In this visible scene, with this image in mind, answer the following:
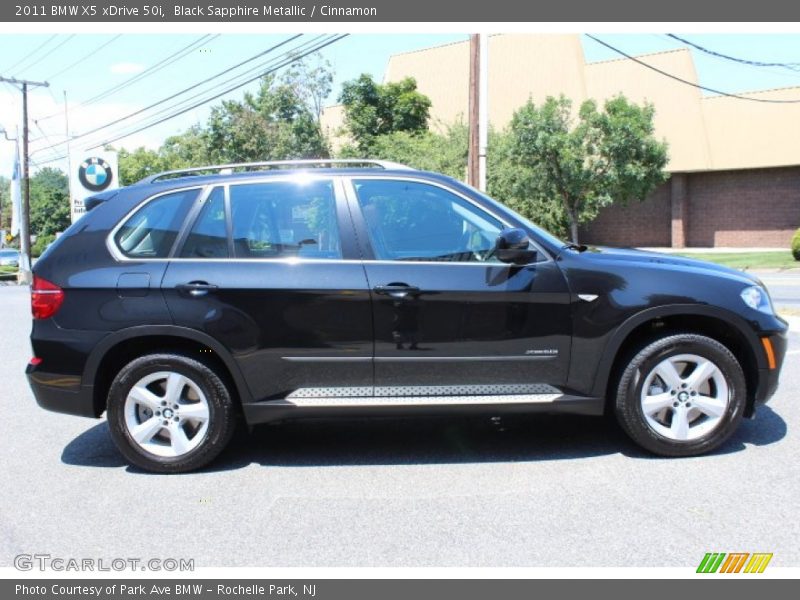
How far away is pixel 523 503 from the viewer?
401 cm

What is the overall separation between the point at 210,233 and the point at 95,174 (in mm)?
18361

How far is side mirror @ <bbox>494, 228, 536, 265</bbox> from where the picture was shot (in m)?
4.39

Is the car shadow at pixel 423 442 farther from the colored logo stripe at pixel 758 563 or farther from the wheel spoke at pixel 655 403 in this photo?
the colored logo stripe at pixel 758 563

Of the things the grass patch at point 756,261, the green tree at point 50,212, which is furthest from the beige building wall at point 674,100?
the green tree at point 50,212

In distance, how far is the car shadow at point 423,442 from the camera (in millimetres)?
4836

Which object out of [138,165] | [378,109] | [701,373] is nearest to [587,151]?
[378,109]

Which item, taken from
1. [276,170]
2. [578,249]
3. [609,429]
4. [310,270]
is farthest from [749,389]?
[276,170]

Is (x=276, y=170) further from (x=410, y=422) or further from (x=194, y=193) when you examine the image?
(x=410, y=422)

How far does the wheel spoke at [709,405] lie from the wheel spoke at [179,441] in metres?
3.26

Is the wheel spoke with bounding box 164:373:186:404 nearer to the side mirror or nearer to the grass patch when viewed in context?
the side mirror

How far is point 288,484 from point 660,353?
246 cm

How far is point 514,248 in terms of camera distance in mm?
4449

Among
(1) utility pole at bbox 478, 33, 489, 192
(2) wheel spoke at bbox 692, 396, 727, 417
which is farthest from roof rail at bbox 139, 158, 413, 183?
(1) utility pole at bbox 478, 33, 489, 192

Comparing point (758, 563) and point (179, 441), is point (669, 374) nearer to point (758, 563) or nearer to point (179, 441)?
point (758, 563)
